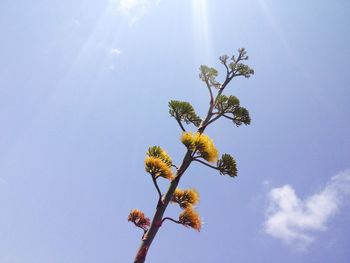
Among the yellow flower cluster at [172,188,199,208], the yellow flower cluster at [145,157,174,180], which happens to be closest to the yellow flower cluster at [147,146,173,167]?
the yellow flower cluster at [145,157,174,180]

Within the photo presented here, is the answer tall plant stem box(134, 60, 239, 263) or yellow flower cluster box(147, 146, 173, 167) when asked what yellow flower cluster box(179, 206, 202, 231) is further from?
yellow flower cluster box(147, 146, 173, 167)

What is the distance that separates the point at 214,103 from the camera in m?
13.4

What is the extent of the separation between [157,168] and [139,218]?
1586 mm

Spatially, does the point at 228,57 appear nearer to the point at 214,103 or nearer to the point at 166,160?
the point at 214,103

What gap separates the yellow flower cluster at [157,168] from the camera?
11023 millimetres

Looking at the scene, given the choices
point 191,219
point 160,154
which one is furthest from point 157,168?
point 191,219

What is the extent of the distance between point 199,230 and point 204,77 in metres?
6.20

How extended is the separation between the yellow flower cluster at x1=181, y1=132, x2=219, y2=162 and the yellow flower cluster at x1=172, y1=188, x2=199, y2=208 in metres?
1.41

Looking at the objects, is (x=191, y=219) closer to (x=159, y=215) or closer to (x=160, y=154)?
(x=159, y=215)

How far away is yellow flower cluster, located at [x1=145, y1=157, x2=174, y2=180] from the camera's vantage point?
11023 millimetres

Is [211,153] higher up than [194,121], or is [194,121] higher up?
[194,121]

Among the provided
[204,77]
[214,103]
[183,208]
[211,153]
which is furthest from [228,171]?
[204,77]

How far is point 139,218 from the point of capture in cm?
1130

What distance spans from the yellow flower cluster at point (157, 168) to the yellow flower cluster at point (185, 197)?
3.07 feet
